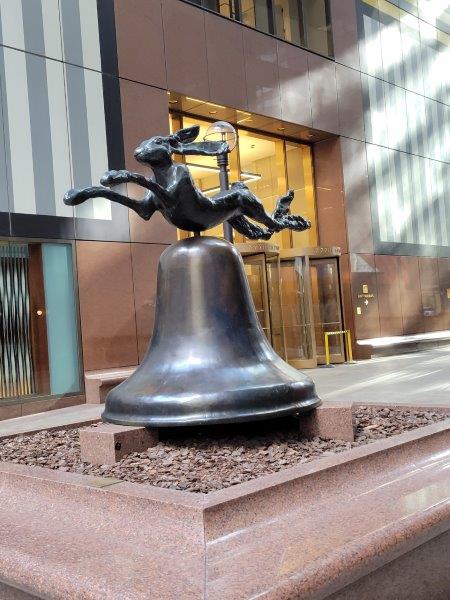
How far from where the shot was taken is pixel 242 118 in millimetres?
17438

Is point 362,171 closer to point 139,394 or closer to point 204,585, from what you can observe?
point 139,394

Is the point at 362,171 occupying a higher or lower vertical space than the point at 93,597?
higher

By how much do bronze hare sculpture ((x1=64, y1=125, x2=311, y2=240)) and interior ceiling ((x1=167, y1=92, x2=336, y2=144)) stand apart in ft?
34.6

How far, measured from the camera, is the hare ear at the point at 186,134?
16.4 ft

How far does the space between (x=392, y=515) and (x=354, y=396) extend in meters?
7.39

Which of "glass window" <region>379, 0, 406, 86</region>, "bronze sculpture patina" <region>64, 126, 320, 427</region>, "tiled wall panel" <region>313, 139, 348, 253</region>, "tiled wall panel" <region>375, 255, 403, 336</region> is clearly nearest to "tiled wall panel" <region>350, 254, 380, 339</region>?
"tiled wall panel" <region>375, 255, 403, 336</region>

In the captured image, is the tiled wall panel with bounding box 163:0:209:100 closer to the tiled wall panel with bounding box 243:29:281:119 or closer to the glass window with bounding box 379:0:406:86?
the tiled wall panel with bounding box 243:29:281:119

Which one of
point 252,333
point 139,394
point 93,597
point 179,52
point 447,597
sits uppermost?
point 179,52

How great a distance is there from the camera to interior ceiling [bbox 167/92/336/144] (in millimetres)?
15922

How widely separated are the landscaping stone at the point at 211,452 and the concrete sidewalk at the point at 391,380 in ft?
7.83

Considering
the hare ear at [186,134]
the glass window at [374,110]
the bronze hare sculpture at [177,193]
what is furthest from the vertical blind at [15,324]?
the glass window at [374,110]

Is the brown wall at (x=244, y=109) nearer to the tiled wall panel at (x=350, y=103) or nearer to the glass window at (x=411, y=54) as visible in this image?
the tiled wall panel at (x=350, y=103)

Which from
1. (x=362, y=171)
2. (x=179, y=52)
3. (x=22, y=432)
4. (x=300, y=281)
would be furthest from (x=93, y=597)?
(x=362, y=171)

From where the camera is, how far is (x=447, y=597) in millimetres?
3650
